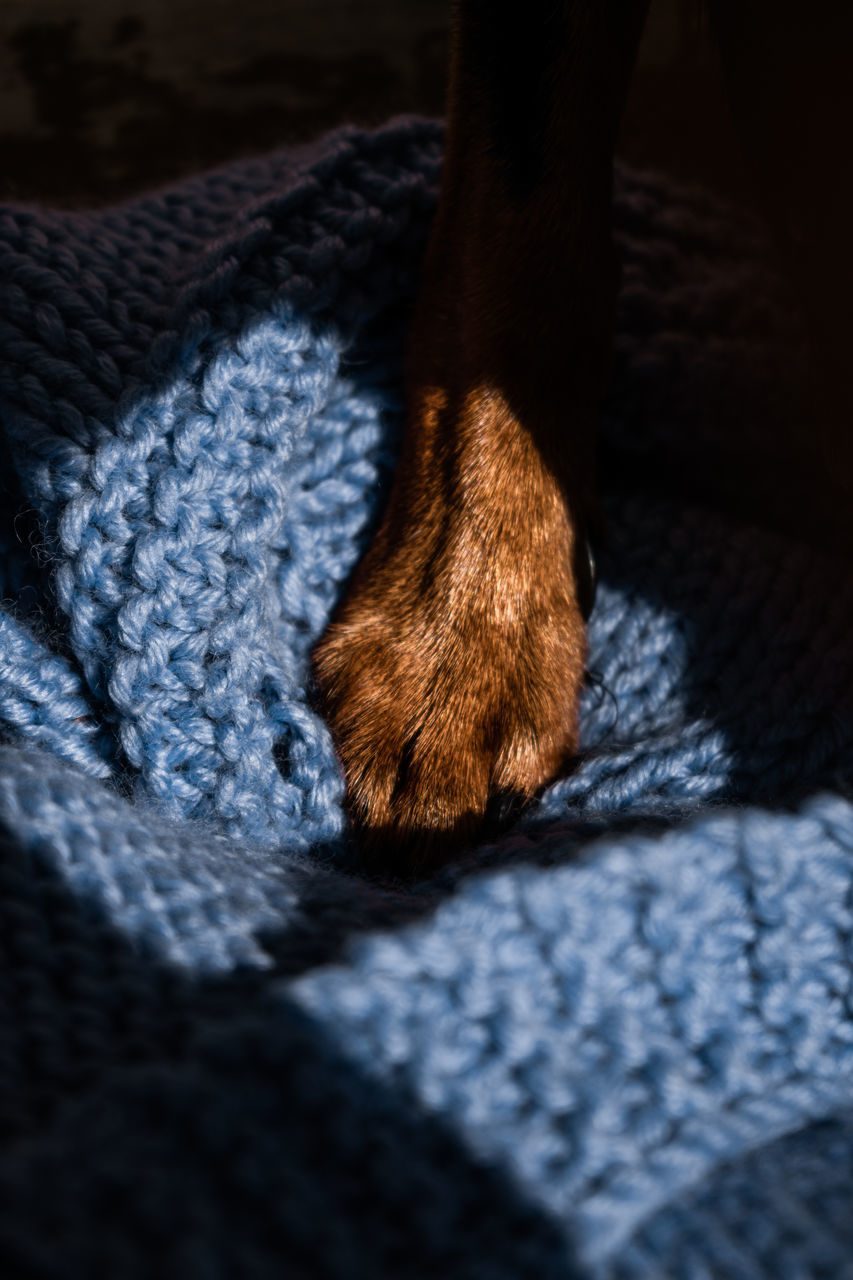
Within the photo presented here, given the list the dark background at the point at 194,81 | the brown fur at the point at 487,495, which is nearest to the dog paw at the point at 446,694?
the brown fur at the point at 487,495

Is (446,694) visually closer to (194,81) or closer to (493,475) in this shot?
(493,475)

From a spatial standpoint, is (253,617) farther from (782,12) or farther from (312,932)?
(782,12)

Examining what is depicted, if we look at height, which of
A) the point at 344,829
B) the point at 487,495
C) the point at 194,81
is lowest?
the point at 344,829

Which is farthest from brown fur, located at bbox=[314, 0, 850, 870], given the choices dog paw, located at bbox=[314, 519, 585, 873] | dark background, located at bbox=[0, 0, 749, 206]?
dark background, located at bbox=[0, 0, 749, 206]

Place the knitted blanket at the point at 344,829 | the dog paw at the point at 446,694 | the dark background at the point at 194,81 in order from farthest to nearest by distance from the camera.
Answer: the dark background at the point at 194,81 → the dog paw at the point at 446,694 → the knitted blanket at the point at 344,829

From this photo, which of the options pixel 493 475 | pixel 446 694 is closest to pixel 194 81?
pixel 493 475

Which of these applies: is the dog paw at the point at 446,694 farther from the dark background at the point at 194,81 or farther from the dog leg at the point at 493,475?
the dark background at the point at 194,81
